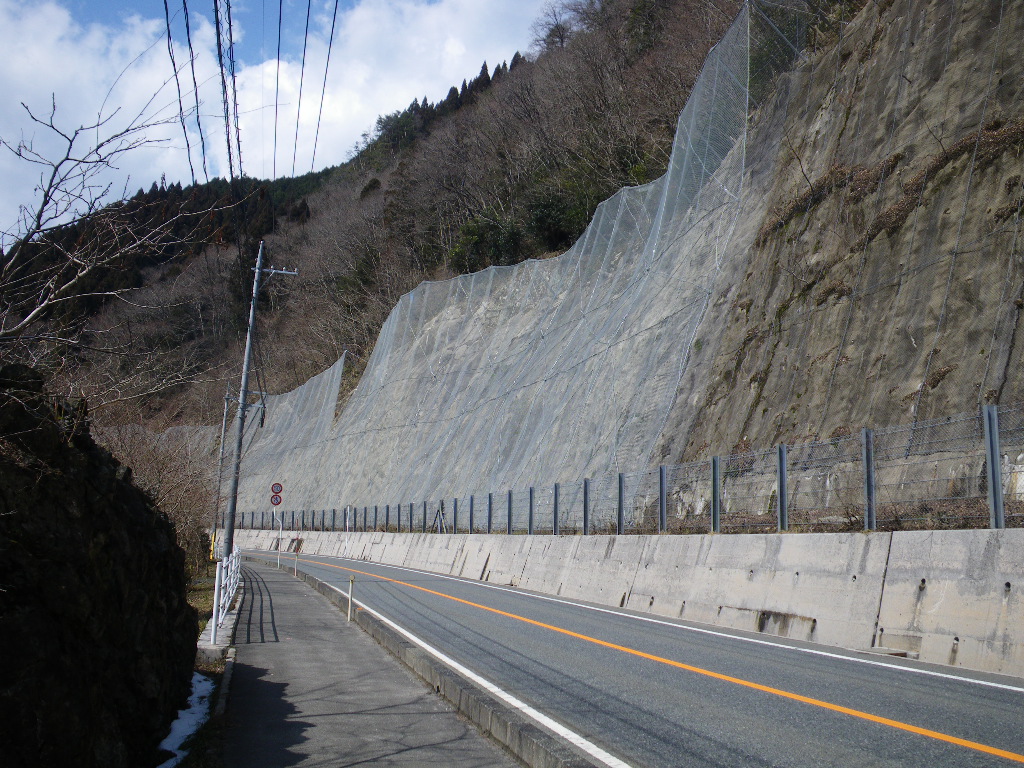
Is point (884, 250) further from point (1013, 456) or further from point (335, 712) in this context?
point (335, 712)

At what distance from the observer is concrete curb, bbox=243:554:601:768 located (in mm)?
5203

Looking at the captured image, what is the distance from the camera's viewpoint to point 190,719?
21.7 ft

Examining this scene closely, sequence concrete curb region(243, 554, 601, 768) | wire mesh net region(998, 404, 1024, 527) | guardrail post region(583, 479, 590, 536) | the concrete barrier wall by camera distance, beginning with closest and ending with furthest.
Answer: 1. concrete curb region(243, 554, 601, 768)
2. the concrete barrier wall
3. wire mesh net region(998, 404, 1024, 527)
4. guardrail post region(583, 479, 590, 536)

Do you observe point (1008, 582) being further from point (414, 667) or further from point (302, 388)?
point (302, 388)

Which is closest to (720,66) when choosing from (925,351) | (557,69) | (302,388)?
(925,351)

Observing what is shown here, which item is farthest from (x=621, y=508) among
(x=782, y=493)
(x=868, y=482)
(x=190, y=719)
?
(x=190, y=719)

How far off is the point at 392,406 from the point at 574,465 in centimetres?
2337

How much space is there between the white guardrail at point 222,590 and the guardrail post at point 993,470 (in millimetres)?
7556

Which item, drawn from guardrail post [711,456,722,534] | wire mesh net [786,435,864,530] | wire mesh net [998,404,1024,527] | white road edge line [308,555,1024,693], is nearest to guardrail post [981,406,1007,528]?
white road edge line [308,555,1024,693]

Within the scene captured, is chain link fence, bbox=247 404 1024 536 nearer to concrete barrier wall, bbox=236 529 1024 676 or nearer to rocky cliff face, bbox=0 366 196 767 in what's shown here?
concrete barrier wall, bbox=236 529 1024 676

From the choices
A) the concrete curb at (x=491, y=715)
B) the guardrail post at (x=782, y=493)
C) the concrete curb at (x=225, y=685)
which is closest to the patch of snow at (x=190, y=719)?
the concrete curb at (x=225, y=685)

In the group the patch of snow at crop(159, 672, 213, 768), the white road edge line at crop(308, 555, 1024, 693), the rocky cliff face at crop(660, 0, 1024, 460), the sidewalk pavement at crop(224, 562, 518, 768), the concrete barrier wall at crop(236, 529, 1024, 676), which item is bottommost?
the sidewalk pavement at crop(224, 562, 518, 768)

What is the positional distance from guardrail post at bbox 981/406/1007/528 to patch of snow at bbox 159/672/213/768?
7.15m

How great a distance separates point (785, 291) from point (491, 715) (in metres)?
15.2
